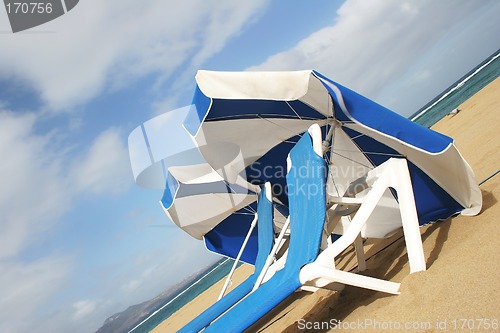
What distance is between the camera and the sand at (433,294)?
2652 mm

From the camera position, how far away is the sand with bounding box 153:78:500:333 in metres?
2.65

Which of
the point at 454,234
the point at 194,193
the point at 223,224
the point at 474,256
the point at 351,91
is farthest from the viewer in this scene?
the point at 223,224

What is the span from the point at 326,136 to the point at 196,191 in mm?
2874

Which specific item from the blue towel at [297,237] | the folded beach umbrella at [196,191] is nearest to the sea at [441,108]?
the folded beach umbrella at [196,191]

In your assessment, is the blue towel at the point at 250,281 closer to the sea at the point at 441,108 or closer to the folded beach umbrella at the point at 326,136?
the folded beach umbrella at the point at 326,136

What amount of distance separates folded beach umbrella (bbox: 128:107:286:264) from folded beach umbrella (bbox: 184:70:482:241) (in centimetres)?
42

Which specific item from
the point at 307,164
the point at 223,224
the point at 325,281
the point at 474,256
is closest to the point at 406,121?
the point at 307,164

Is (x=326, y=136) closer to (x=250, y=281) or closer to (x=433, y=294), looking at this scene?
(x=250, y=281)

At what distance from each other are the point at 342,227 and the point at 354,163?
0.89 meters

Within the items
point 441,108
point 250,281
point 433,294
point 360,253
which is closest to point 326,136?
point 360,253

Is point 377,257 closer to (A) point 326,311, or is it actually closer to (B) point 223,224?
(A) point 326,311

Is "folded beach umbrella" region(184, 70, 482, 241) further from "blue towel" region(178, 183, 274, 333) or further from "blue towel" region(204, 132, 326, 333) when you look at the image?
"blue towel" region(178, 183, 274, 333)

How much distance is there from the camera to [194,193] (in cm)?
692

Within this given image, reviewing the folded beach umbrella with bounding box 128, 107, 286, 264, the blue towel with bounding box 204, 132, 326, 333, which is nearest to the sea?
the folded beach umbrella with bounding box 128, 107, 286, 264
